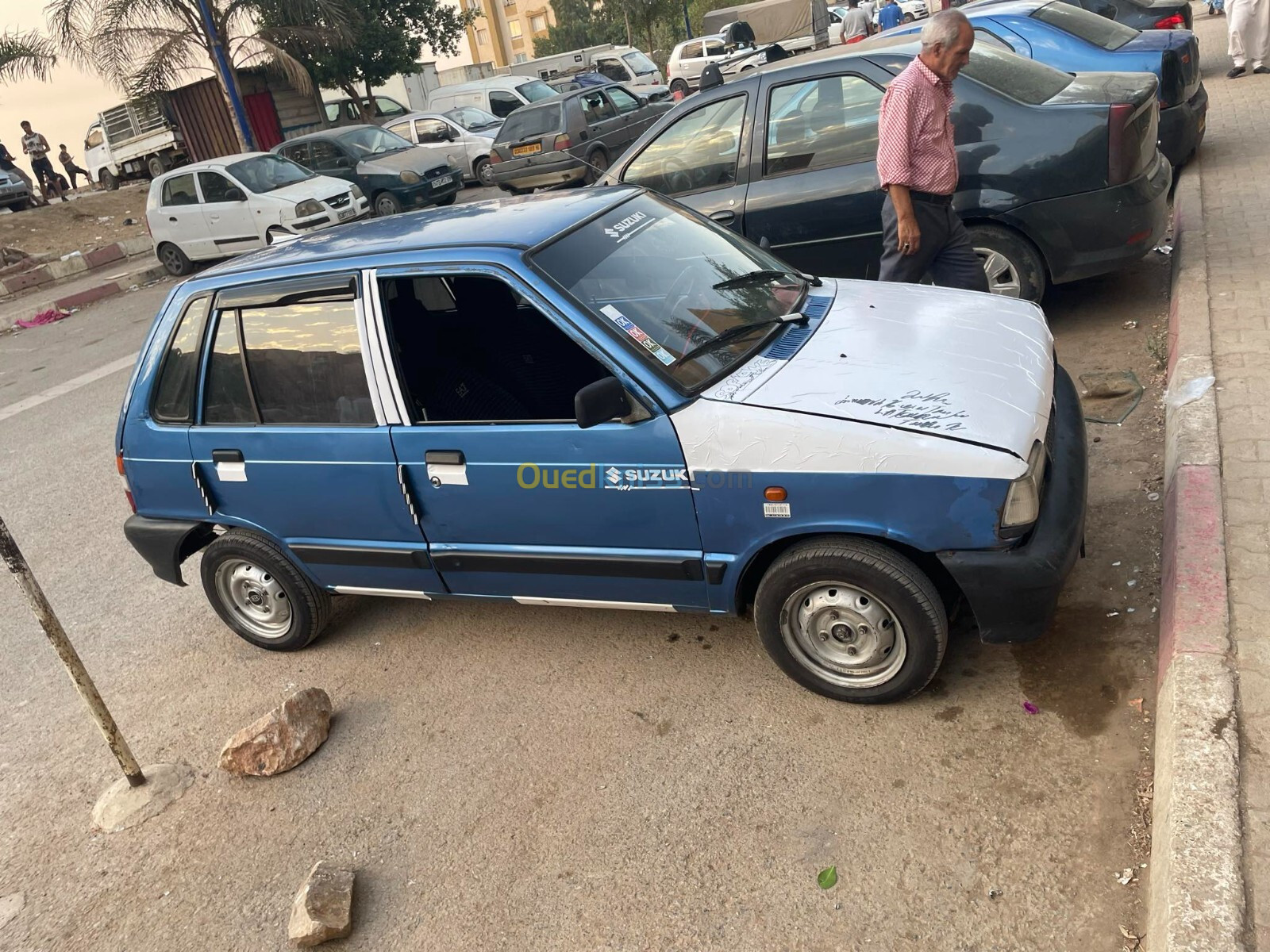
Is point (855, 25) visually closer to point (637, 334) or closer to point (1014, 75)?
point (1014, 75)

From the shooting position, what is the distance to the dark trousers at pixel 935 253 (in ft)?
16.1

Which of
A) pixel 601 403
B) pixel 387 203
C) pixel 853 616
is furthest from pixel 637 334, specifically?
pixel 387 203

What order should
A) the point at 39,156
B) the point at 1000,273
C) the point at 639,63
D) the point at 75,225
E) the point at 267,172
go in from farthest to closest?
1. the point at 639,63
2. the point at 39,156
3. the point at 75,225
4. the point at 267,172
5. the point at 1000,273

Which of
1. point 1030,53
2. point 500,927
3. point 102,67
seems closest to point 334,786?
point 500,927

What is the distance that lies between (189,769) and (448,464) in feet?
5.22

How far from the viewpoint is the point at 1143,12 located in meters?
10.1

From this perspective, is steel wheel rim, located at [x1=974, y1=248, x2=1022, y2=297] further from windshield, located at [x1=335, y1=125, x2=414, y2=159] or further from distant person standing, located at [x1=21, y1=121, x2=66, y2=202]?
distant person standing, located at [x1=21, y1=121, x2=66, y2=202]

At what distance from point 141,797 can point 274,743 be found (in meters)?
0.54

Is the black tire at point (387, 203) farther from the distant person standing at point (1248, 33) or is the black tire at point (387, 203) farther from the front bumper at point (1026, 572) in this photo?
the front bumper at point (1026, 572)

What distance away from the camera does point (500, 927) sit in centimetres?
289

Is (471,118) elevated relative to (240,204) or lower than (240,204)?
elevated

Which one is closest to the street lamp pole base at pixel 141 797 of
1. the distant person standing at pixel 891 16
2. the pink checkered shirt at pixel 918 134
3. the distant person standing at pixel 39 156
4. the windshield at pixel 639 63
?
the pink checkered shirt at pixel 918 134

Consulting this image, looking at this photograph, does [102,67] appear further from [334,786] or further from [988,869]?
[988,869]

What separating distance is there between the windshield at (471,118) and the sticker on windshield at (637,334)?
56.1ft
